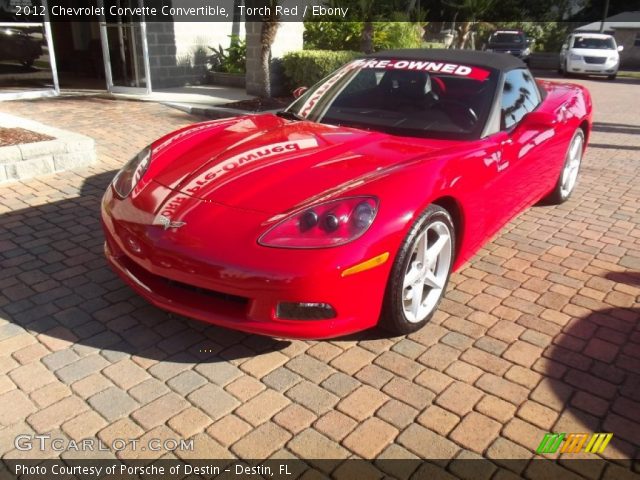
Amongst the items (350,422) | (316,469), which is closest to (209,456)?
(316,469)

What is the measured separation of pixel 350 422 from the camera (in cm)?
250

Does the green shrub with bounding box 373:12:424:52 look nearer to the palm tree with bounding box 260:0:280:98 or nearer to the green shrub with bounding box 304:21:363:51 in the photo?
the green shrub with bounding box 304:21:363:51

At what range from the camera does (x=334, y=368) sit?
2873 millimetres

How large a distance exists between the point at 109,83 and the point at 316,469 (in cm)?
1073

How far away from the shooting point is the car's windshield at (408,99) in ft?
12.1

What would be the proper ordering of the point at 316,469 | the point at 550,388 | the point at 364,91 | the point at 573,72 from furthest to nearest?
1. the point at 573,72
2. the point at 364,91
3. the point at 550,388
4. the point at 316,469

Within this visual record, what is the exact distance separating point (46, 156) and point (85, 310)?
9.85ft

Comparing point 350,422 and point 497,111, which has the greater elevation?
point 497,111

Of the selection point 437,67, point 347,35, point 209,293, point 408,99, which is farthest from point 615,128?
point 209,293

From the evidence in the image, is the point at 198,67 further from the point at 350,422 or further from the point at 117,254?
the point at 350,422

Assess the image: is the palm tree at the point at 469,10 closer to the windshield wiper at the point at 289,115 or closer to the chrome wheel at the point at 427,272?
the windshield wiper at the point at 289,115

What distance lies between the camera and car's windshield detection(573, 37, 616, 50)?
20.5m

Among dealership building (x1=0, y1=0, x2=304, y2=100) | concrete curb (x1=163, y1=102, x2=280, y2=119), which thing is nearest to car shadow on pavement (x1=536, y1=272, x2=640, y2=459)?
concrete curb (x1=163, y1=102, x2=280, y2=119)

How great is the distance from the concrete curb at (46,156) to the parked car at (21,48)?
5038mm
